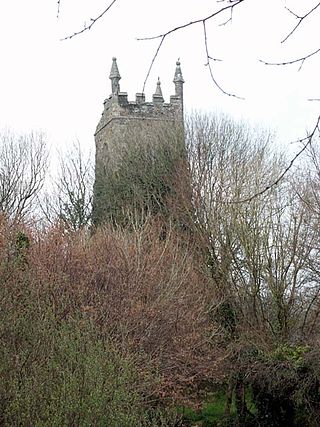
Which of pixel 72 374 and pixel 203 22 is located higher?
pixel 203 22

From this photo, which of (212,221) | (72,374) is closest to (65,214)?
(212,221)

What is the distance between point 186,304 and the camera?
50.0 feet

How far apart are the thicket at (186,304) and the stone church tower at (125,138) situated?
1.00 m

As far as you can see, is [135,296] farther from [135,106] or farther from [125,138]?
[135,106]

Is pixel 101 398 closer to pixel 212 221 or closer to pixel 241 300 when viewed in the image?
pixel 241 300

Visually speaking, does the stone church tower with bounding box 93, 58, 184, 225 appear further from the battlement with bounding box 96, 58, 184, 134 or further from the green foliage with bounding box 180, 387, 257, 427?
the green foliage with bounding box 180, 387, 257, 427

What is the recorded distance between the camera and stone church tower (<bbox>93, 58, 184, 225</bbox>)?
23.6 m

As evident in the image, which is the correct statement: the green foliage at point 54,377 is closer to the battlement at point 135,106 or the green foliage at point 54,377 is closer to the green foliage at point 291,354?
the green foliage at point 291,354

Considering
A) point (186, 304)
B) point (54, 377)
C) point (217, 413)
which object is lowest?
point (217, 413)

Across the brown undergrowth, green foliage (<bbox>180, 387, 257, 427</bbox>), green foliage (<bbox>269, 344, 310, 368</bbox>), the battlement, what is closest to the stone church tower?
the battlement

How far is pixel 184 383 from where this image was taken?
44.9 ft

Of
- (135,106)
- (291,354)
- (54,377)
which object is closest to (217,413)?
(291,354)

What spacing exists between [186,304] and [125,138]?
12423 mm

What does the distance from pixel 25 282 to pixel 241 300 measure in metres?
9.10
